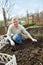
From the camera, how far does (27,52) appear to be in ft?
11.5

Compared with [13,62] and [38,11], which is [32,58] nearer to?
[13,62]

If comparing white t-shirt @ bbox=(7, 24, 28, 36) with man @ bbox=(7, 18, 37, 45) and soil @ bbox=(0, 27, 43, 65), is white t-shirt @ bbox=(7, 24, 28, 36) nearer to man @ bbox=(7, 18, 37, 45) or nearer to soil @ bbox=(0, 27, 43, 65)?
man @ bbox=(7, 18, 37, 45)

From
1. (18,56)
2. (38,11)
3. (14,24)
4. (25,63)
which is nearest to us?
(25,63)

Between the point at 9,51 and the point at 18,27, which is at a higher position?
the point at 18,27

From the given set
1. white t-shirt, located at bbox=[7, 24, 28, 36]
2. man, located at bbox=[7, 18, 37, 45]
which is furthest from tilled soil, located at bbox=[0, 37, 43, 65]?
white t-shirt, located at bbox=[7, 24, 28, 36]

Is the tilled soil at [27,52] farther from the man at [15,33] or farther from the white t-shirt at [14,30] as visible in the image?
the white t-shirt at [14,30]

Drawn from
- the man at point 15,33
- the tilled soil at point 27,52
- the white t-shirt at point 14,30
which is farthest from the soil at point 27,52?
the white t-shirt at point 14,30

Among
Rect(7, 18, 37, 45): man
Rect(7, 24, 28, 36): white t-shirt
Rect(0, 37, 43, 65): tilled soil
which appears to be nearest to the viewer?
Rect(0, 37, 43, 65): tilled soil

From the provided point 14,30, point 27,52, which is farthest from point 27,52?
point 14,30

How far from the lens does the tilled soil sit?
3.07 meters

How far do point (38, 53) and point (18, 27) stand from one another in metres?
0.99

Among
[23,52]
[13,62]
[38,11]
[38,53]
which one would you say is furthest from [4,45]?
[38,11]

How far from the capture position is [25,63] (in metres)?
3.01

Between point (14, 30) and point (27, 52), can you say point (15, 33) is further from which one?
point (27, 52)
